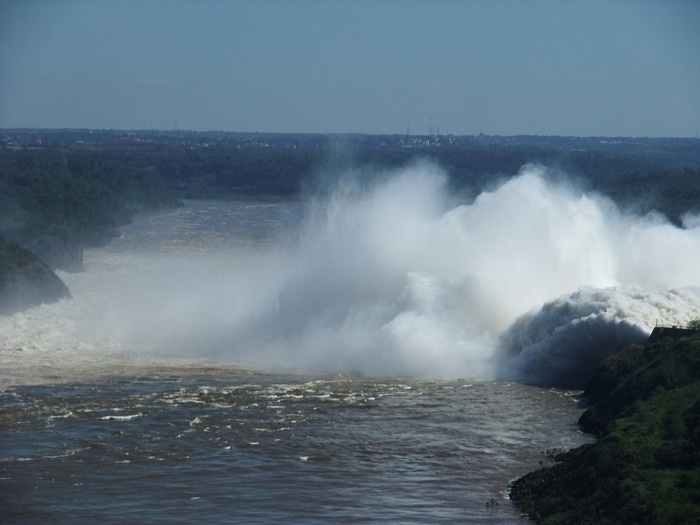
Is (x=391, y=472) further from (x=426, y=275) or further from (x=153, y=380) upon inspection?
(x=426, y=275)

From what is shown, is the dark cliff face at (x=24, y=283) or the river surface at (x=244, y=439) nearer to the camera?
the river surface at (x=244, y=439)

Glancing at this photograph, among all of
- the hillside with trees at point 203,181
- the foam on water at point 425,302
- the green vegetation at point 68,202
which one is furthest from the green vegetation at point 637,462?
the green vegetation at point 68,202

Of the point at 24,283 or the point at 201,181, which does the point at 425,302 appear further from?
the point at 201,181

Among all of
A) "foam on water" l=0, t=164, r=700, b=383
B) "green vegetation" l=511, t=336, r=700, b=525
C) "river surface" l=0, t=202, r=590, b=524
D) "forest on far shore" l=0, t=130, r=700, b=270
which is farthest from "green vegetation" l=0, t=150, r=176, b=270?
"green vegetation" l=511, t=336, r=700, b=525

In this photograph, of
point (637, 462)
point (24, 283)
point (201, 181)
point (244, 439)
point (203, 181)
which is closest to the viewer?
point (637, 462)

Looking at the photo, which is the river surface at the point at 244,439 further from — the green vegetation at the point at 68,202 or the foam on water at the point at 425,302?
the green vegetation at the point at 68,202

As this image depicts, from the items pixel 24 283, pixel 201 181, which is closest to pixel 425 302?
pixel 24 283

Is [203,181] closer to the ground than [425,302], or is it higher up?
closer to the ground
